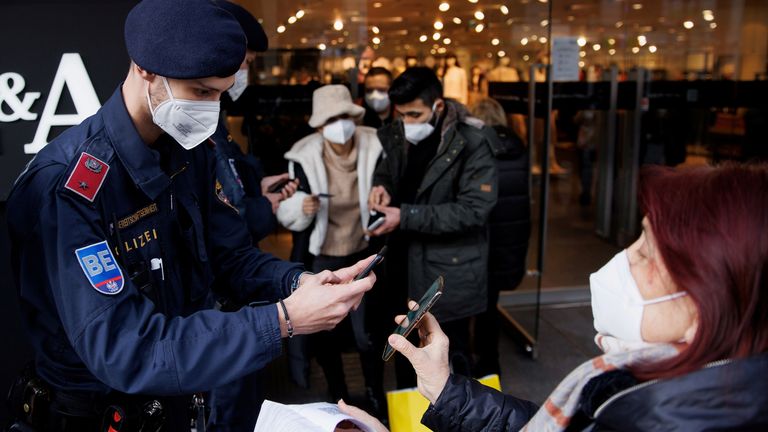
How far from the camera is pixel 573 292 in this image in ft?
18.4

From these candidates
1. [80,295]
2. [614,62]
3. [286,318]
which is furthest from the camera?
[614,62]

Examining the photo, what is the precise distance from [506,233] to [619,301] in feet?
8.24

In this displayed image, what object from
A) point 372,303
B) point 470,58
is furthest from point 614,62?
point 372,303

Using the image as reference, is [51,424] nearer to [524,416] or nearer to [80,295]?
[80,295]

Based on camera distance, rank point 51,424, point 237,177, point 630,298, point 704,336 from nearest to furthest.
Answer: point 704,336, point 630,298, point 51,424, point 237,177

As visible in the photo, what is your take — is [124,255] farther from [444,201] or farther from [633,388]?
[444,201]

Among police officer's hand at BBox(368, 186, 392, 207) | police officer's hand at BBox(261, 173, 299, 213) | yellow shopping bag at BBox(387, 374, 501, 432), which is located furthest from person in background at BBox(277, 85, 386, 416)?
yellow shopping bag at BBox(387, 374, 501, 432)

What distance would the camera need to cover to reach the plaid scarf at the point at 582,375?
122 centimetres

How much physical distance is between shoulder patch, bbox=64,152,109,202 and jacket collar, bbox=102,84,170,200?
0.07m

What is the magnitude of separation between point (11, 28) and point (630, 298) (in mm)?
2255

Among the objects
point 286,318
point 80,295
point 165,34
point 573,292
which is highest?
point 165,34

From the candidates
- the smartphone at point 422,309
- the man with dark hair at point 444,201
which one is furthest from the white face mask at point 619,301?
the man with dark hair at point 444,201

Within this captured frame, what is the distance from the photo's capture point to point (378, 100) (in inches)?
A: 171

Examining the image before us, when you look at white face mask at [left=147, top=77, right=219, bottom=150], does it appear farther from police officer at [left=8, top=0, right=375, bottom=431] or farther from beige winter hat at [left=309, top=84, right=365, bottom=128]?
beige winter hat at [left=309, top=84, right=365, bottom=128]
